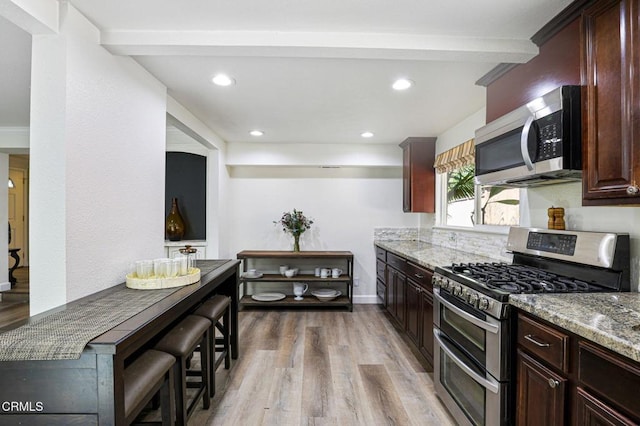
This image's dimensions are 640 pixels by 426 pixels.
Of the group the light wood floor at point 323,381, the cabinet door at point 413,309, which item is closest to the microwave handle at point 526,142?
the cabinet door at point 413,309

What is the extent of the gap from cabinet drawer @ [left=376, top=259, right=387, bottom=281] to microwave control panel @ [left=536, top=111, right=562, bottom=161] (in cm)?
272

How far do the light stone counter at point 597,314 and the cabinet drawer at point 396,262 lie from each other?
1.84 meters

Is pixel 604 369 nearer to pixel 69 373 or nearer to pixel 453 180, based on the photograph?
pixel 69 373

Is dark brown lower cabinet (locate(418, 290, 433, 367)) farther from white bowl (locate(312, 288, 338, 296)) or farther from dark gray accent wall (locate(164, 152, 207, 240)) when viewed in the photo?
dark gray accent wall (locate(164, 152, 207, 240))

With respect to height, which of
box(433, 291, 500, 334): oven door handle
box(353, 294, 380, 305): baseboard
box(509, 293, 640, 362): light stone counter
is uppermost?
box(509, 293, 640, 362): light stone counter

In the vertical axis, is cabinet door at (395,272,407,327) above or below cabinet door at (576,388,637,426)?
below

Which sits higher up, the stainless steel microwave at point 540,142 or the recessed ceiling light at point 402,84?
the recessed ceiling light at point 402,84

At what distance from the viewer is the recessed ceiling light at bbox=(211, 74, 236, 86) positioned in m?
2.29

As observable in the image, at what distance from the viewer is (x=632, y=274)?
59.7 inches

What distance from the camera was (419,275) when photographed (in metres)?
2.77

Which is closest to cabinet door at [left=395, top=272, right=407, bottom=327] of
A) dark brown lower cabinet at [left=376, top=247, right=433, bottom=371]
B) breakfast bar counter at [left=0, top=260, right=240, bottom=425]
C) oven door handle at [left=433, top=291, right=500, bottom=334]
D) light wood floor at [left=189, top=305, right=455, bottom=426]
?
dark brown lower cabinet at [left=376, top=247, right=433, bottom=371]

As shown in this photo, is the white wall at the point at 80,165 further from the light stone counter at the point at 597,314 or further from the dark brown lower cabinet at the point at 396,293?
the dark brown lower cabinet at the point at 396,293

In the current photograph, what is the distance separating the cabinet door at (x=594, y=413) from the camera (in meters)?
0.96

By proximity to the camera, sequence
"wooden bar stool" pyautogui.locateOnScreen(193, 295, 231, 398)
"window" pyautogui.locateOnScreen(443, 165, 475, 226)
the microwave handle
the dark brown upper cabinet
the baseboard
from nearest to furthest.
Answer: the microwave handle
"wooden bar stool" pyautogui.locateOnScreen(193, 295, 231, 398)
"window" pyautogui.locateOnScreen(443, 165, 475, 226)
the dark brown upper cabinet
the baseboard
